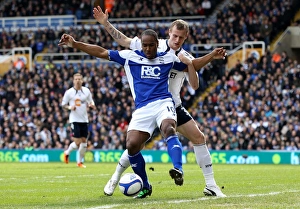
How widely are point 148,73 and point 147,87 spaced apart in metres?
0.19

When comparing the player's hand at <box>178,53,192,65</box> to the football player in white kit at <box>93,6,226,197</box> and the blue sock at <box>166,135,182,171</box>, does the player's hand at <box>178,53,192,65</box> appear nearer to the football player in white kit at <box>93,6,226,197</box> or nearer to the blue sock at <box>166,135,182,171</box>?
the football player in white kit at <box>93,6,226,197</box>

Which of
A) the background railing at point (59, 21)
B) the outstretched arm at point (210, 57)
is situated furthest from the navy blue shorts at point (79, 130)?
the background railing at point (59, 21)

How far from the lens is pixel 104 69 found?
33.6 m

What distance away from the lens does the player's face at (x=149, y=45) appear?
10094 millimetres

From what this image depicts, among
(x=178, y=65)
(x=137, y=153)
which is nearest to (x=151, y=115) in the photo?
(x=137, y=153)

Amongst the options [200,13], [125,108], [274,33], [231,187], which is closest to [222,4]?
[200,13]

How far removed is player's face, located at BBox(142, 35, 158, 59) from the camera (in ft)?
33.1

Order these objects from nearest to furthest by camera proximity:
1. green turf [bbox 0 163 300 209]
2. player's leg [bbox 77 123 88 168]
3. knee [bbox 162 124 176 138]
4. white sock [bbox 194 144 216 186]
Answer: green turf [bbox 0 163 300 209], knee [bbox 162 124 176 138], white sock [bbox 194 144 216 186], player's leg [bbox 77 123 88 168]

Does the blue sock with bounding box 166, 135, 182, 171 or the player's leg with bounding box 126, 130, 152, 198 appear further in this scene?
the player's leg with bounding box 126, 130, 152, 198

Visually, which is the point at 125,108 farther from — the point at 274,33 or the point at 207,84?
the point at 274,33

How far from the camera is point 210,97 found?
29781 millimetres

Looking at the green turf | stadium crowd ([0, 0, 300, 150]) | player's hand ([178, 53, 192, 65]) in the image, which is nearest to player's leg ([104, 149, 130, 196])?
the green turf

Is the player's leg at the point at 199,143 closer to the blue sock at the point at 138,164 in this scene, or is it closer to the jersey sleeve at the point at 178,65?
the jersey sleeve at the point at 178,65

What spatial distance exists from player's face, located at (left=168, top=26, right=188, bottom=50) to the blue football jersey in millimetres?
236
